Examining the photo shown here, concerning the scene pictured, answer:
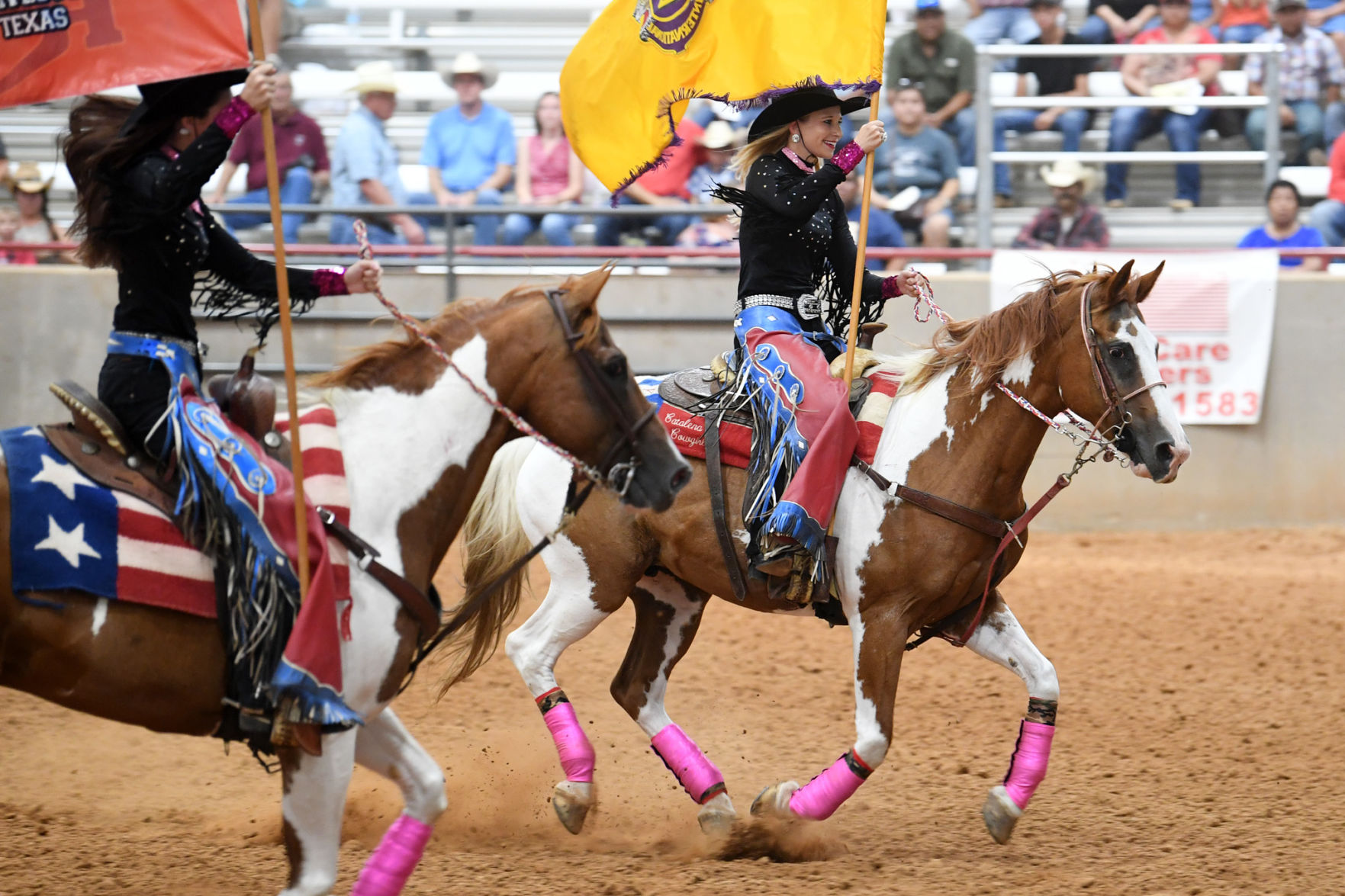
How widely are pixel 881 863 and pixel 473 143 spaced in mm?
7661

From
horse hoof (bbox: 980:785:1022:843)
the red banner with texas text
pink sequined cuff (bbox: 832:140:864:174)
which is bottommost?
horse hoof (bbox: 980:785:1022:843)

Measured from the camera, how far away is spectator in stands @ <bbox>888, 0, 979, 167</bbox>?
1072 cm

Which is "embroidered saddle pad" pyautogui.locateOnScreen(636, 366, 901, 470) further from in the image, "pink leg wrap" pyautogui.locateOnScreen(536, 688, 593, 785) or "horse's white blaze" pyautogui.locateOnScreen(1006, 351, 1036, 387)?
"pink leg wrap" pyautogui.locateOnScreen(536, 688, 593, 785)

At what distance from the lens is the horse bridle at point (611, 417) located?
3475mm

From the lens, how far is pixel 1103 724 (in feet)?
21.5

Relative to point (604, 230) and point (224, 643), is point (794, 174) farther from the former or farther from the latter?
point (604, 230)

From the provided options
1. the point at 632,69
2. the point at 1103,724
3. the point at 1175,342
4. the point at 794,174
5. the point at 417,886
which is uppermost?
the point at 632,69

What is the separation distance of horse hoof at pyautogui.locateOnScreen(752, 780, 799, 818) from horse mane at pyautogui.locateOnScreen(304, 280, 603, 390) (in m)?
2.09

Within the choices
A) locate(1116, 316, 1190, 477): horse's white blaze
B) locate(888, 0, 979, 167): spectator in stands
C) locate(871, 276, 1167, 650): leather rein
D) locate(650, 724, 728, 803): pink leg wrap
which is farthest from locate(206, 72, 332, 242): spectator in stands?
locate(1116, 316, 1190, 477): horse's white blaze

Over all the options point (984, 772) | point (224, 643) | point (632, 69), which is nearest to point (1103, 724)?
point (984, 772)

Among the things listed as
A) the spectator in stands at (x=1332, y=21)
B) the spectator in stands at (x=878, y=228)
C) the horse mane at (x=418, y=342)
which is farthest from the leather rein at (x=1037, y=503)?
the spectator in stands at (x=1332, y=21)

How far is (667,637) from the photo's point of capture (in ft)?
18.2

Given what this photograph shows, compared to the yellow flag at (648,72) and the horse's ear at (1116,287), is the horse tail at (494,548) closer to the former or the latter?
the yellow flag at (648,72)

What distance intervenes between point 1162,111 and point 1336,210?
1.51 m
